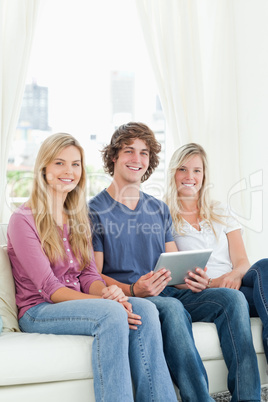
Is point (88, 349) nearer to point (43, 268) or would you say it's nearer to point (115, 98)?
point (43, 268)

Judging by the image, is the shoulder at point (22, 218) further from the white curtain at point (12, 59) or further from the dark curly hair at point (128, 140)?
the white curtain at point (12, 59)

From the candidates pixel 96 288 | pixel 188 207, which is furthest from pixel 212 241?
pixel 96 288

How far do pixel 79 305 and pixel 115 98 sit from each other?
7.61ft

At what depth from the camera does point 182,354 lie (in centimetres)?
187

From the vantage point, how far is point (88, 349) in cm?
177

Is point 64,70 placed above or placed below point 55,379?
above

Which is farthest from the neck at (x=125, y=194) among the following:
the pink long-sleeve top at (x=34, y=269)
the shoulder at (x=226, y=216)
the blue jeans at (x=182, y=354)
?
the blue jeans at (x=182, y=354)

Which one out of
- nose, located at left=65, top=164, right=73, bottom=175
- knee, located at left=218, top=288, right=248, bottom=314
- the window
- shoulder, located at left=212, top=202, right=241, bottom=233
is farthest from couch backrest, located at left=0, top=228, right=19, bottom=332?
the window

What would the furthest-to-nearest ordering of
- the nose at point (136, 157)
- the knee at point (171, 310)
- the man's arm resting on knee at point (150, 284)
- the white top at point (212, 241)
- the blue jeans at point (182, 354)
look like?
the white top at point (212, 241) → the nose at point (136, 157) → the man's arm resting on knee at point (150, 284) → the knee at point (171, 310) → the blue jeans at point (182, 354)

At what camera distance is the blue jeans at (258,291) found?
210 cm

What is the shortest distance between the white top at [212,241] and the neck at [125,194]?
0.97ft

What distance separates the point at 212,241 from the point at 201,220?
0.13 m

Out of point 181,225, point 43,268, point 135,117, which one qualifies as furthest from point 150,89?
A: point 43,268

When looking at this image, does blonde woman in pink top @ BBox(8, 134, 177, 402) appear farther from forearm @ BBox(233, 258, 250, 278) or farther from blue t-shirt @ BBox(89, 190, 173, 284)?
forearm @ BBox(233, 258, 250, 278)
